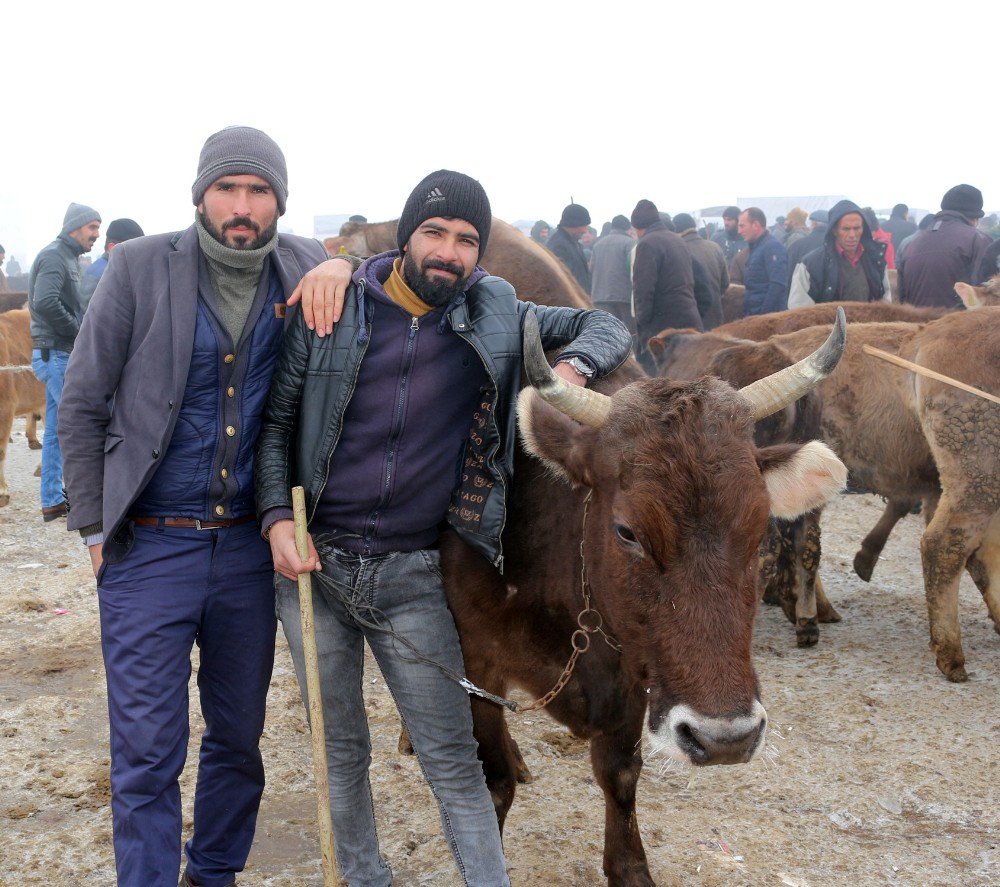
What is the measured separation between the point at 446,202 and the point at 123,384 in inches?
47.3

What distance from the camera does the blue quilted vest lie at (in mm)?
3049

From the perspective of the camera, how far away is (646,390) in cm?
308

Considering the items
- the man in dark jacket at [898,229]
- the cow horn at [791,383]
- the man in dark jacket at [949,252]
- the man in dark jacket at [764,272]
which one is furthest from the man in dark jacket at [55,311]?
the man in dark jacket at [898,229]

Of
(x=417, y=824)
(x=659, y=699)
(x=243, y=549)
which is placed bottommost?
(x=417, y=824)

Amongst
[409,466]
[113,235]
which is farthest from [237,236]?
[113,235]

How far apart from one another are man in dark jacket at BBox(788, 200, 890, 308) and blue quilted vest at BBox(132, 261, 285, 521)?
7.34m

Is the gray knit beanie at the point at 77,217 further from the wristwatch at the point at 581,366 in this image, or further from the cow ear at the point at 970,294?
the cow ear at the point at 970,294

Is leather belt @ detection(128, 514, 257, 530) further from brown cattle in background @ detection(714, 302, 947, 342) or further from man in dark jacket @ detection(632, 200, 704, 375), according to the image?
man in dark jacket @ detection(632, 200, 704, 375)

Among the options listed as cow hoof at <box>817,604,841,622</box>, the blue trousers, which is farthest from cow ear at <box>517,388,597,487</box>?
cow hoof at <box>817,604,841,622</box>

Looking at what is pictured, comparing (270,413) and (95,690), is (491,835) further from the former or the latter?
(95,690)

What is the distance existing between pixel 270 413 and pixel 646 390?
1.25m

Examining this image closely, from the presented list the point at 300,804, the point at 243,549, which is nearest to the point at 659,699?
the point at 243,549

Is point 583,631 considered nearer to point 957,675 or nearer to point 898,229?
point 957,675

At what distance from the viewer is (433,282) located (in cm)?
307
